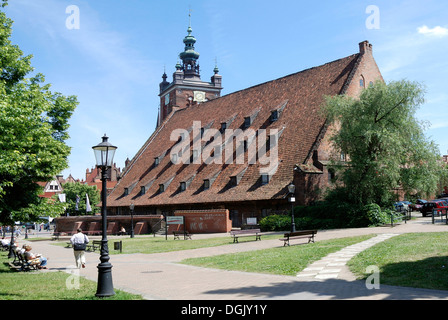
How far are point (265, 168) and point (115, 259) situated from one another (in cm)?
1936

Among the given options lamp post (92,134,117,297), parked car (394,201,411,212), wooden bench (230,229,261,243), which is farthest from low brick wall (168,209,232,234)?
lamp post (92,134,117,297)

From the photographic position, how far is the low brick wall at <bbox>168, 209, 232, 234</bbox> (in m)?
37.1

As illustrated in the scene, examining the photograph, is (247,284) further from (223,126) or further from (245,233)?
(223,126)

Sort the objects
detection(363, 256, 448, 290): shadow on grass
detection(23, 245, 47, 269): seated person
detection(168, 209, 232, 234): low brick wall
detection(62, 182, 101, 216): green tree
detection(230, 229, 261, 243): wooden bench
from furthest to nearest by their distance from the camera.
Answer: detection(62, 182, 101, 216): green tree
detection(168, 209, 232, 234): low brick wall
detection(230, 229, 261, 243): wooden bench
detection(23, 245, 47, 269): seated person
detection(363, 256, 448, 290): shadow on grass

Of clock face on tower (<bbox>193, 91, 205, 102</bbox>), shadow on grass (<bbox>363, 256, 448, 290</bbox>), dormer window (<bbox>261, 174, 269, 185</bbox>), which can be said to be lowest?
shadow on grass (<bbox>363, 256, 448, 290</bbox>)

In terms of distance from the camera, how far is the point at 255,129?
41688 mm

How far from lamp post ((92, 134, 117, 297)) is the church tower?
196 feet

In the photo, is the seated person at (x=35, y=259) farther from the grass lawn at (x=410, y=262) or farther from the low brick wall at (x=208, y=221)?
the low brick wall at (x=208, y=221)

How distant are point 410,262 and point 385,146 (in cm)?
1768

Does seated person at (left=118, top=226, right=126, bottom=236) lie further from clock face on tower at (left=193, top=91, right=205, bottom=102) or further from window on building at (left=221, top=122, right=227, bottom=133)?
clock face on tower at (left=193, top=91, right=205, bottom=102)

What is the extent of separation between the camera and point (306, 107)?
38875 millimetres

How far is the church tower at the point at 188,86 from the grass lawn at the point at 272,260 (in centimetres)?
5507

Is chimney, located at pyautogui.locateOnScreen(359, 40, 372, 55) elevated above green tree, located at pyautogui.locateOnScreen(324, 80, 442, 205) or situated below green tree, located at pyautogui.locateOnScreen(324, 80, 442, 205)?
above
